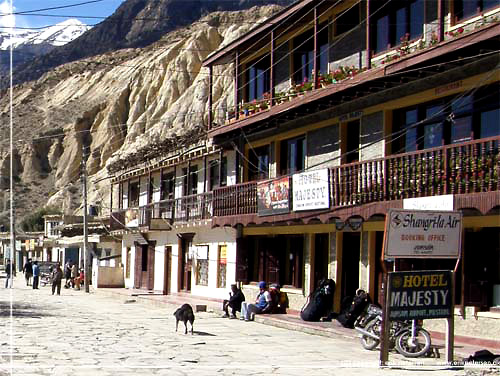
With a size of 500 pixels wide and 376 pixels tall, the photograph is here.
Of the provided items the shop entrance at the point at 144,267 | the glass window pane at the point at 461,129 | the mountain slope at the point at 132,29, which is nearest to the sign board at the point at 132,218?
the shop entrance at the point at 144,267

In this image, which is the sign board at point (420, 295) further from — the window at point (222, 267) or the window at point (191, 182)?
the window at point (191, 182)

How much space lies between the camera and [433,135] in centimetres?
1889

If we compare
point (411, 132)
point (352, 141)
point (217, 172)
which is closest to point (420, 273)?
point (411, 132)

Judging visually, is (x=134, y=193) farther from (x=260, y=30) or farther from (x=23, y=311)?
(x=260, y=30)

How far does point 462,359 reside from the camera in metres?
13.8

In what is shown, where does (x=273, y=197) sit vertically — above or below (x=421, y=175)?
below

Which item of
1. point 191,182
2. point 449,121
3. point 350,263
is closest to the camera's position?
point 449,121

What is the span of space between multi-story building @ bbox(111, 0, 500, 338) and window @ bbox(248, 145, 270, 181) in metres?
0.07

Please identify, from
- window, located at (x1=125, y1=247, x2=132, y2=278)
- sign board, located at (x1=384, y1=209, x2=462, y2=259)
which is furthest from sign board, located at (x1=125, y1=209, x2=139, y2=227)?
sign board, located at (x1=384, y1=209, x2=462, y2=259)

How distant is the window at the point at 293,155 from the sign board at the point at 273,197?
1758 mm

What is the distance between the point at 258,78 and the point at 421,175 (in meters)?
13.8

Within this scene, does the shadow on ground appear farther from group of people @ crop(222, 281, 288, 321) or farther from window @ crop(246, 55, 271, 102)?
window @ crop(246, 55, 271, 102)

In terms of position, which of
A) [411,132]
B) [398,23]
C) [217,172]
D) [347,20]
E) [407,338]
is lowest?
[407,338]

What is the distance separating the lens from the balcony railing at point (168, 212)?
3086cm
